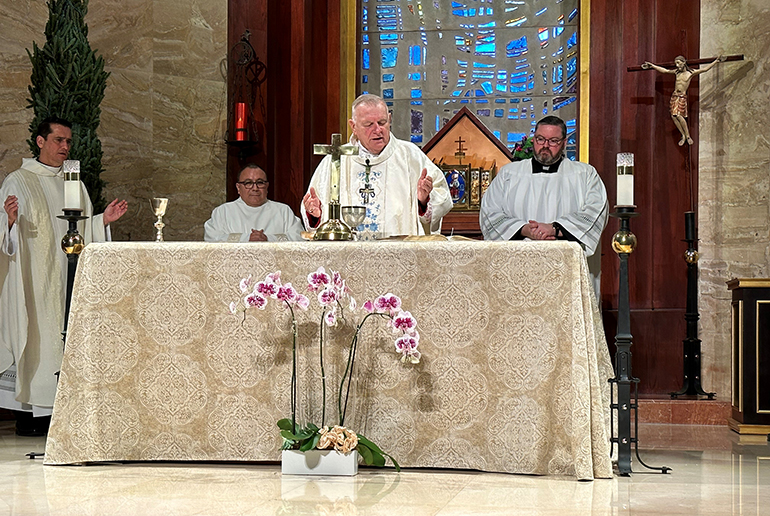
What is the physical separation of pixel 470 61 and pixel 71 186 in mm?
4476

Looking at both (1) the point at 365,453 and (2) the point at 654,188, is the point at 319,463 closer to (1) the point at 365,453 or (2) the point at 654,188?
(1) the point at 365,453

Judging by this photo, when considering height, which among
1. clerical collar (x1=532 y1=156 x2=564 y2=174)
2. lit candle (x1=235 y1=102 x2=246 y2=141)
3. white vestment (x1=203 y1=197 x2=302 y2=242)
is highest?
lit candle (x1=235 y1=102 x2=246 y2=141)

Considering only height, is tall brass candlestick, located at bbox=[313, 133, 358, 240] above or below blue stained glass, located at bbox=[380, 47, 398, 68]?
below

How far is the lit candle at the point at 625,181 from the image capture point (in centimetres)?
493

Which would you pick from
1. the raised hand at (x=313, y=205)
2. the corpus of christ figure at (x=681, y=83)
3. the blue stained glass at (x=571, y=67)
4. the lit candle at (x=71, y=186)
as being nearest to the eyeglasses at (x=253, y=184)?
the raised hand at (x=313, y=205)

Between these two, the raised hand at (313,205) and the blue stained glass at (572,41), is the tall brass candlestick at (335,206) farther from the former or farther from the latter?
the blue stained glass at (572,41)

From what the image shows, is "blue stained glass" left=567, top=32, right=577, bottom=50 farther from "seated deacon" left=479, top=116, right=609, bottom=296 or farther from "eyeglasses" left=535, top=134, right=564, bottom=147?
"eyeglasses" left=535, top=134, right=564, bottom=147

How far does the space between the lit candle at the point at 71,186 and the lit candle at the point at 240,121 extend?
9.09 ft

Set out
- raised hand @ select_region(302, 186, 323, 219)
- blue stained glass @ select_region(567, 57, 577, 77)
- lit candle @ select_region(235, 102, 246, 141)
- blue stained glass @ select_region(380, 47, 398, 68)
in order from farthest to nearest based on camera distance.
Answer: blue stained glass @ select_region(380, 47, 398, 68), blue stained glass @ select_region(567, 57, 577, 77), lit candle @ select_region(235, 102, 246, 141), raised hand @ select_region(302, 186, 323, 219)

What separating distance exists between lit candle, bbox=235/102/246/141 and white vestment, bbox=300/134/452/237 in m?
1.95

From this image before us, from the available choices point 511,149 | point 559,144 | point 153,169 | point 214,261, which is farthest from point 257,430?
point 511,149

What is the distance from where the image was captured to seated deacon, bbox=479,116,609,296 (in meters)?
6.82

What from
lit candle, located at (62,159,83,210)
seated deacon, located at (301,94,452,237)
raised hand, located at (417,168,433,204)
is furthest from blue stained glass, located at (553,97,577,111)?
lit candle, located at (62,159,83,210)

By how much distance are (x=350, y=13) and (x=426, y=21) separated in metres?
0.65
